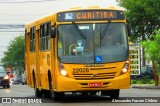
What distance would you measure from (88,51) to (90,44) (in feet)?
0.82

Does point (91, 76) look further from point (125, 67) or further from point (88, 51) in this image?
point (125, 67)

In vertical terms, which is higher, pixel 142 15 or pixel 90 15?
pixel 142 15

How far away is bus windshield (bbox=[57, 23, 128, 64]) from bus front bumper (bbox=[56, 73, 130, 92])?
63 cm

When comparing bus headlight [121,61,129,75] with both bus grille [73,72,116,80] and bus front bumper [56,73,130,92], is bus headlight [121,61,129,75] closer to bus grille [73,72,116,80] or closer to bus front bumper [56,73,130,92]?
bus front bumper [56,73,130,92]

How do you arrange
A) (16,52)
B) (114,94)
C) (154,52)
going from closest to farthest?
(114,94), (154,52), (16,52)

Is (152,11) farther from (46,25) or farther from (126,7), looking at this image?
(46,25)

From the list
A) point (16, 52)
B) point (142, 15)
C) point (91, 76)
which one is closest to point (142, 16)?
point (142, 15)

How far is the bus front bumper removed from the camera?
19.8 meters

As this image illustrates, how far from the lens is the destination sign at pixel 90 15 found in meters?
20.4

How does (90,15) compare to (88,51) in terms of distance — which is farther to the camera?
(90,15)

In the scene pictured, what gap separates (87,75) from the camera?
19906 millimetres

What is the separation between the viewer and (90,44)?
→ 66.0 ft

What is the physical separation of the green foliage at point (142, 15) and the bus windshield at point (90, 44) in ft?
119

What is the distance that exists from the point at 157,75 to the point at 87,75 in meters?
25.5
